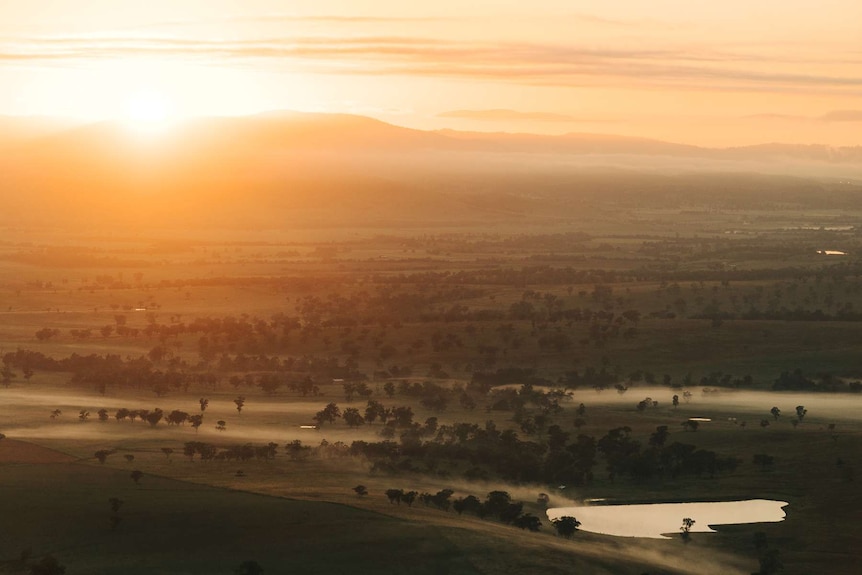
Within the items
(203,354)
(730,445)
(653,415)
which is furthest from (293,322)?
(730,445)

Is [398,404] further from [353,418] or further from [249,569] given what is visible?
[249,569]

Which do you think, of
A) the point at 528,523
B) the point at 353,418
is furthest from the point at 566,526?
the point at 353,418

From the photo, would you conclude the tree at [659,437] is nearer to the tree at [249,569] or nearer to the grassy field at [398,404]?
the grassy field at [398,404]

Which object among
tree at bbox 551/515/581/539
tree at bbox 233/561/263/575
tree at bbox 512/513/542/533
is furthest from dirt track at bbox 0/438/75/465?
tree at bbox 551/515/581/539

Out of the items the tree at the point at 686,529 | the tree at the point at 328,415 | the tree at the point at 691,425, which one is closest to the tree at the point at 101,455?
the tree at the point at 328,415

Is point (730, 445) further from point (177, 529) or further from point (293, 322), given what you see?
point (293, 322)
